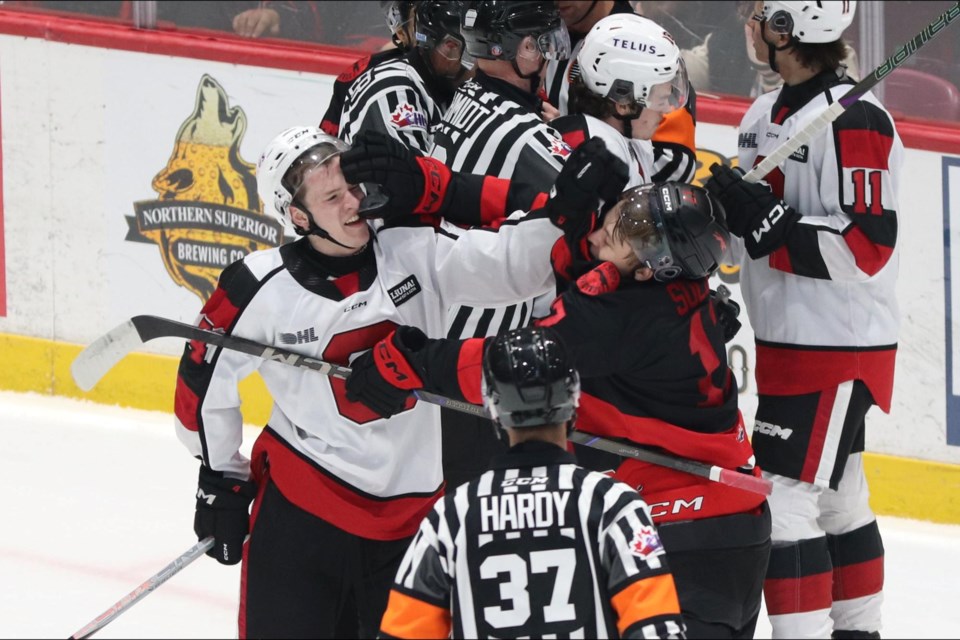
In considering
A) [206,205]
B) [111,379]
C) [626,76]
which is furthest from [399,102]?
[111,379]

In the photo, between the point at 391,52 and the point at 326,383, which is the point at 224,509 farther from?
the point at 391,52

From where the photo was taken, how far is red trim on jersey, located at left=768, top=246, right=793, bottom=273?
3.33m

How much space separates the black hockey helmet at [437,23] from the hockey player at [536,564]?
158 centimetres

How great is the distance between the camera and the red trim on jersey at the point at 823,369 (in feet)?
11.3

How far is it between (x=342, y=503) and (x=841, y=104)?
49.7 inches

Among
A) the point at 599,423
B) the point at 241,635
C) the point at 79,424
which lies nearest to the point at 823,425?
the point at 599,423

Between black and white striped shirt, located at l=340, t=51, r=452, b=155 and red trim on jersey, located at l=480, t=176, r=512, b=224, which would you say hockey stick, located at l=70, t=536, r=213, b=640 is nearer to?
red trim on jersey, located at l=480, t=176, r=512, b=224

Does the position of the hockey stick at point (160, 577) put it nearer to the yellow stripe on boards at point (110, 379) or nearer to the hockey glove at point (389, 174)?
the hockey glove at point (389, 174)

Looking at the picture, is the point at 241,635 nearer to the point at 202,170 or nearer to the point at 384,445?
the point at 384,445

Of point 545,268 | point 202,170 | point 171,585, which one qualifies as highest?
point 202,170

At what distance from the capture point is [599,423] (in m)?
2.92

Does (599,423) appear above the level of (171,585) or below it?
above

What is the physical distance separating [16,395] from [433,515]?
11.8 ft

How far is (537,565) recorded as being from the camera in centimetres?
223
